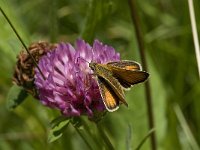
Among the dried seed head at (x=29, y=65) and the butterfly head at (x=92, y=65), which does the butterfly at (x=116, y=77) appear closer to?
the butterfly head at (x=92, y=65)

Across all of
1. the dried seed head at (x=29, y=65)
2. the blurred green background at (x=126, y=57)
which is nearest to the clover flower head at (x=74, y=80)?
the dried seed head at (x=29, y=65)

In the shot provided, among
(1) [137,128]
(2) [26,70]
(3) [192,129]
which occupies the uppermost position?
(2) [26,70]

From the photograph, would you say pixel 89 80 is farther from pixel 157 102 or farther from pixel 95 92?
pixel 157 102

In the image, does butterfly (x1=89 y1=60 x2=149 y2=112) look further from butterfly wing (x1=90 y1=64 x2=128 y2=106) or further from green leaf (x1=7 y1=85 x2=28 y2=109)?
Result: green leaf (x1=7 y1=85 x2=28 y2=109)

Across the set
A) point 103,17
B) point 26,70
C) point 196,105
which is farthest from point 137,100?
point 26,70

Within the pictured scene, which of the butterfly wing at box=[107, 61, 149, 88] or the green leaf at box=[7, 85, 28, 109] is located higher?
the green leaf at box=[7, 85, 28, 109]

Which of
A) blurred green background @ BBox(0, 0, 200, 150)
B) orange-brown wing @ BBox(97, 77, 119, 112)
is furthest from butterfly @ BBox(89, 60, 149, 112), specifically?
blurred green background @ BBox(0, 0, 200, 150)

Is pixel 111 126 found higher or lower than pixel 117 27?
lower
